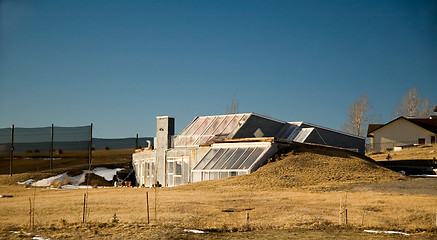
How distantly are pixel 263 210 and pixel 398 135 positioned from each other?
52701 mm

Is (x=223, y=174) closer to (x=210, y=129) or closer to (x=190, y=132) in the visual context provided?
(x=210, y=129)

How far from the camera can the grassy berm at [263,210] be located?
50.9 feet

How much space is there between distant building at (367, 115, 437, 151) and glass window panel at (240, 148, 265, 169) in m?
36.4

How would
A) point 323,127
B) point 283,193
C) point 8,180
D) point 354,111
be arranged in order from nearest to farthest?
1. point 283,193
2. point 8,180
3. point 323,127
4. point 354,111

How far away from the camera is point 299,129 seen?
44125 millimetres

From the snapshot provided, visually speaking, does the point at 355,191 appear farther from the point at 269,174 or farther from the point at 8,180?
the point at 8,180

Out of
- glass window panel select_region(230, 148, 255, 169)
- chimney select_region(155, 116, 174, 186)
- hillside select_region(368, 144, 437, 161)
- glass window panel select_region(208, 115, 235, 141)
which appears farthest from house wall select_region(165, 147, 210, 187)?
hillside select_region(368, 144, 437, 161)

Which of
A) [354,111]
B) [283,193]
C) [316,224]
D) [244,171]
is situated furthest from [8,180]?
[354,111]

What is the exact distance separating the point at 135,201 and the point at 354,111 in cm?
6578

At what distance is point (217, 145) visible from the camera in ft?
117

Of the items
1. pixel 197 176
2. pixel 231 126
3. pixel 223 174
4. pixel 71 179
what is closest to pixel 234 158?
pixel 223 174

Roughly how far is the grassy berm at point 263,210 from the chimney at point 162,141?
7.80 meters

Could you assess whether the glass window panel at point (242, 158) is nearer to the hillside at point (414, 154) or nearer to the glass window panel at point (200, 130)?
the glass window panel at point (200, 130)

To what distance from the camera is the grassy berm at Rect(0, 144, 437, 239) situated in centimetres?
1550
